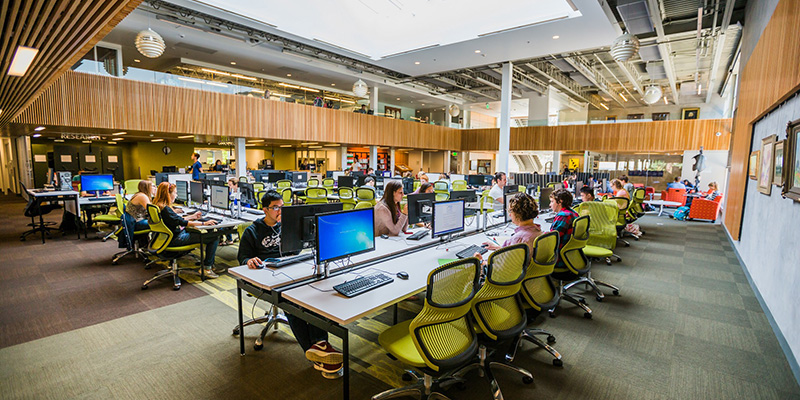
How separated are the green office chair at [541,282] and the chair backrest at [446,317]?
0.76 meters

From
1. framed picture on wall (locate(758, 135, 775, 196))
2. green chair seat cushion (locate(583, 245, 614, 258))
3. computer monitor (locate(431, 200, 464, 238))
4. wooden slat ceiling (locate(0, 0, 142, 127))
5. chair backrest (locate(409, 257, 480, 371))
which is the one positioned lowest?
green chair seat cushion (locate(583, 245, 614, 258))

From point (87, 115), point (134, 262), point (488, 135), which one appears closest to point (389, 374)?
point (134, 262)

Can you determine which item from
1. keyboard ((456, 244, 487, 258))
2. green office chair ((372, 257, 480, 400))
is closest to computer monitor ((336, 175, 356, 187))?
keyboard ((456, 244, 487, 258))

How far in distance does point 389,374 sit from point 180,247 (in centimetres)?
347

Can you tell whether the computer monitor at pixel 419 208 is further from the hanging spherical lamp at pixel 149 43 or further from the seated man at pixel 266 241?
the hanging spherical lamp at pixel 149 43

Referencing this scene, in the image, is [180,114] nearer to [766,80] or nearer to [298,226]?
[298,226]

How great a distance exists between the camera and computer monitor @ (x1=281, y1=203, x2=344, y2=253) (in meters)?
2.79

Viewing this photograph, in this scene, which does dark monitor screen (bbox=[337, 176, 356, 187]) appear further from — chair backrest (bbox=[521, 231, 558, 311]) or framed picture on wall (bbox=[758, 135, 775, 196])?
framed picture on wall (bbox=[758, 135, 775, 196])

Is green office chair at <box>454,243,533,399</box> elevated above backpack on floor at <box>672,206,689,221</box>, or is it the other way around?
green office chair at <box>454,243,533,399</box>

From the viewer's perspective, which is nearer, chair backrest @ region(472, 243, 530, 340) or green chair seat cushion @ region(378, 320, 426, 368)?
green chair seat cushion @ region(378, 320, 426, 368)

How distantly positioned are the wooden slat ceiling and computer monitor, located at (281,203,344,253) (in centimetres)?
205

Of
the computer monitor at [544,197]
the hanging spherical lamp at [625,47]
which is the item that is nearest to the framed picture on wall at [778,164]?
the computer monitor at [544,197]

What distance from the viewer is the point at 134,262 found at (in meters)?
5.61

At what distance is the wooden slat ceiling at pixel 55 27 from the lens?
2.72m
